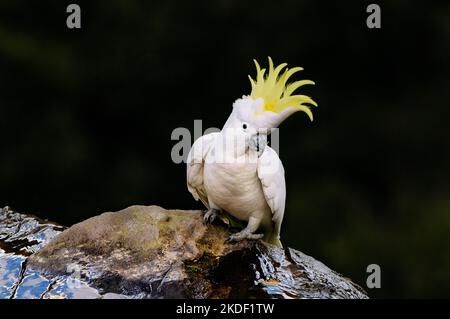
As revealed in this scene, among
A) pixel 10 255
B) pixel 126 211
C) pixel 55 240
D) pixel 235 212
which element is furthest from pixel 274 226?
pixel 10 255

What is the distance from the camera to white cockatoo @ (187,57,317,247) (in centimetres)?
284

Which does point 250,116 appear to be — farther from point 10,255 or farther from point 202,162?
point 10,255

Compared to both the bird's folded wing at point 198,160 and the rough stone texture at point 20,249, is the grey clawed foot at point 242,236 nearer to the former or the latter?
the bird's folded wing at point 198,160

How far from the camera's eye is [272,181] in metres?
2.98

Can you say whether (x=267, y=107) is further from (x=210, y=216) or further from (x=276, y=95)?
(x=210, y=216)

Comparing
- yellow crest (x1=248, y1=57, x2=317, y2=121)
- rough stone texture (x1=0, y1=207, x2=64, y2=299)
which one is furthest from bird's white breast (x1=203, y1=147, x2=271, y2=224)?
rough stone texture (x1=0, y1=207, x2=64, y2=299)

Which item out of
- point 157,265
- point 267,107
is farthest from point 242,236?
point 267,107

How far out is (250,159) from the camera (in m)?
2.92

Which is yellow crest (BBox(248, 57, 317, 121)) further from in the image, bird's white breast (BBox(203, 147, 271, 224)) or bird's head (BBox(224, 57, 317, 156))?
bird's white breast (BBox(203, 147, 271, 224))

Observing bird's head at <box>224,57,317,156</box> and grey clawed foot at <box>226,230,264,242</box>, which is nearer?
bird's head at <box>224,57,317,156</box>

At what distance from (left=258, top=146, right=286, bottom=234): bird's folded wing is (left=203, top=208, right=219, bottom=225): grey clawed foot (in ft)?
0.89

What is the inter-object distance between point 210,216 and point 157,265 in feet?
1.37

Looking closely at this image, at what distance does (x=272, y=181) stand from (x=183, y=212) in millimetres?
482

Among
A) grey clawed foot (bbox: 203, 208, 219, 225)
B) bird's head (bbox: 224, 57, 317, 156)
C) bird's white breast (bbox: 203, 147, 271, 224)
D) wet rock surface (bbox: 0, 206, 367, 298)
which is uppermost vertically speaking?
bird's head (bbox: 224, 57, 317, 156)
